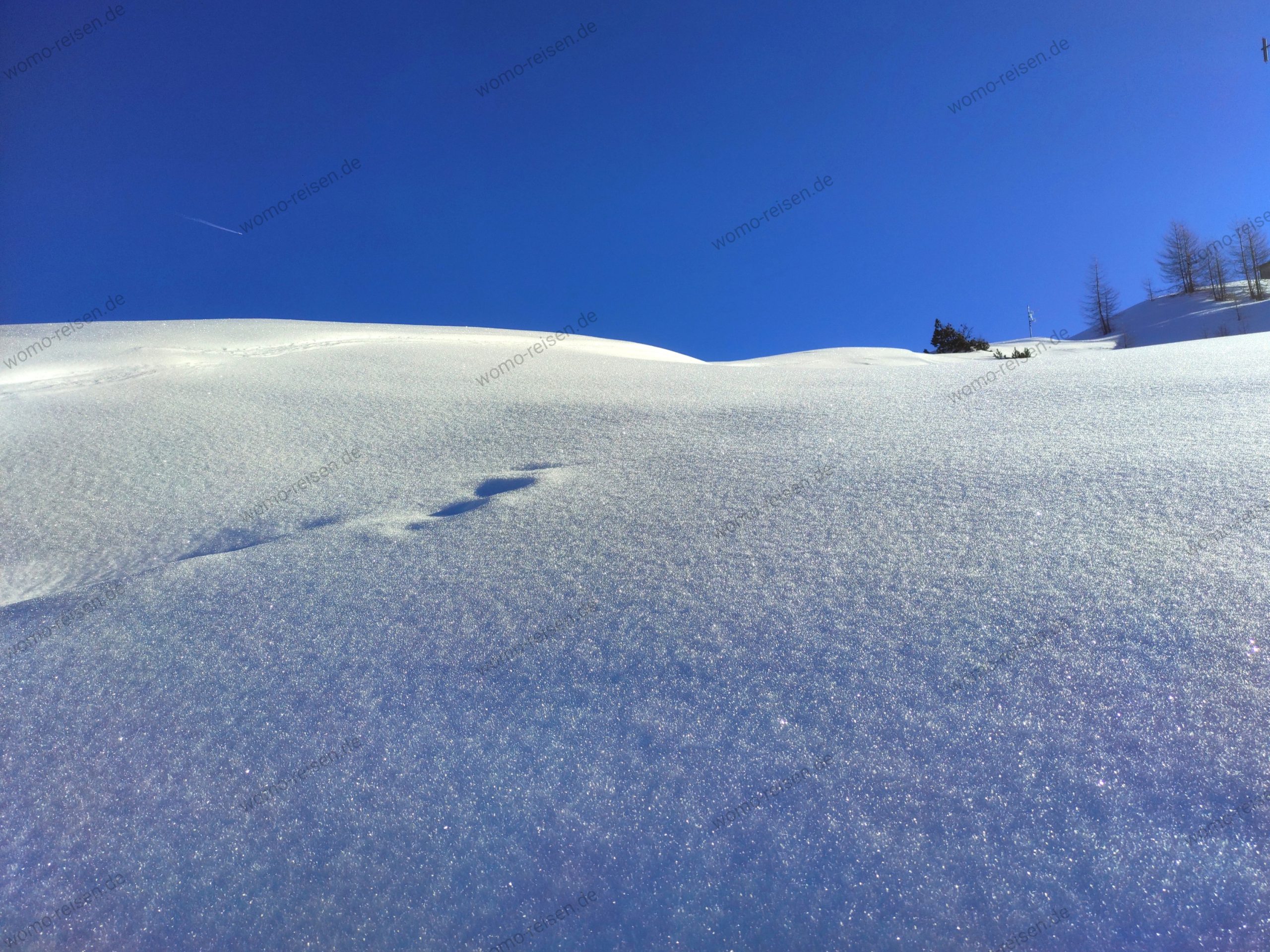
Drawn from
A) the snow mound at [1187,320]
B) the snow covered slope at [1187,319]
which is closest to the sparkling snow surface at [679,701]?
the snow covered slope at [1187,319]

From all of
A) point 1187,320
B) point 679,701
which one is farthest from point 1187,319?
point 679,701

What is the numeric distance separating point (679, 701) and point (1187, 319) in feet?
94.3

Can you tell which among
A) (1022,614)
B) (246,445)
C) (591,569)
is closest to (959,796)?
(1022,614)

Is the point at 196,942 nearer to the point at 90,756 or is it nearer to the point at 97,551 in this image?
the point at 90,756

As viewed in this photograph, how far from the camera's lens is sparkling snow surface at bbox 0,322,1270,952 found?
1.19 metres

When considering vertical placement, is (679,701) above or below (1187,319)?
below

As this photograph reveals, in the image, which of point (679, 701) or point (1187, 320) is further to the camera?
point (1187, 320)

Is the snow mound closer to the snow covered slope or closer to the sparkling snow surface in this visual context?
the snow covered slope

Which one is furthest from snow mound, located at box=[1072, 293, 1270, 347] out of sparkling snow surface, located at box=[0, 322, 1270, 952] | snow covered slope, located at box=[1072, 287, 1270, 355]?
sparkling snow surface, located at box=[0, 322, 1270, 952]

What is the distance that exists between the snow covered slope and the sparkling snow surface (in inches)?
589

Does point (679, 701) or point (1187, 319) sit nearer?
point (679, 701)

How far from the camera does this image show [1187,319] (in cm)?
2281

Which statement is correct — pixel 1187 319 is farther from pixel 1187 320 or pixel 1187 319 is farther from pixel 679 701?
Answer: pixel 679 701

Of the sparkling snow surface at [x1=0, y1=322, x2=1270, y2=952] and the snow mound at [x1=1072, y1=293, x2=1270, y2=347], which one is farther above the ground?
the snow mound at [x1=1072, y1=293, x2=1270, y2=347]
